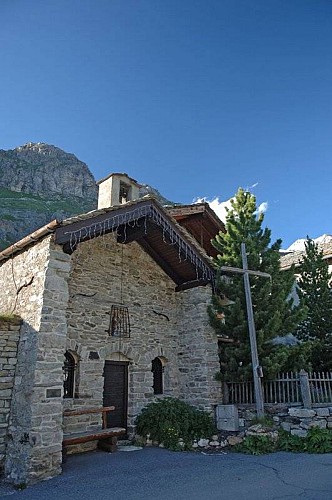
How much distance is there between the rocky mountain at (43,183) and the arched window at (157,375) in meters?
41.8

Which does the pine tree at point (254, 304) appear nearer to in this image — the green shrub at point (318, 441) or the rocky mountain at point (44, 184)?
the green shrub at point (318, 441)

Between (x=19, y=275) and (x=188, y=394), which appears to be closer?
(x=19, y=275)

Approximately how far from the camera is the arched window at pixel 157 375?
10602 mm

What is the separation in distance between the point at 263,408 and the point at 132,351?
147 inches

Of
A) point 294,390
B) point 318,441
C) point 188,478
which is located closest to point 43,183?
point 294,390

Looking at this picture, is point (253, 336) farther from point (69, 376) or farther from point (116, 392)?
point (69, 376)

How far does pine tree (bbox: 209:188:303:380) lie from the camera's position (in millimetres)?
9578

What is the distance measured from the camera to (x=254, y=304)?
33.4 feet

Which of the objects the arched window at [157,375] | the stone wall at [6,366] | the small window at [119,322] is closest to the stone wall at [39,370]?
the stone wall at [6,366]

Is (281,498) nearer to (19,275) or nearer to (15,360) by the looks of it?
(15,360)

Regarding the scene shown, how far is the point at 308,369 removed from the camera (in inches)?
379

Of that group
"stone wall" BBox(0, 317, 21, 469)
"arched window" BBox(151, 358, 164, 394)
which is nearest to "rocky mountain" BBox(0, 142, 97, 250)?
"arched window" BBox(151, 358, 164, 394)

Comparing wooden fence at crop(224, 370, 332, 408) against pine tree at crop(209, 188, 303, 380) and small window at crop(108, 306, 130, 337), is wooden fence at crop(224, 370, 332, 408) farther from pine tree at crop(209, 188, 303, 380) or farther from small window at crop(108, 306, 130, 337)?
small window at crop(108, 306, 130, 337)

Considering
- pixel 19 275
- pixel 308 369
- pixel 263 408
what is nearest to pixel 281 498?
pixel 263 408
